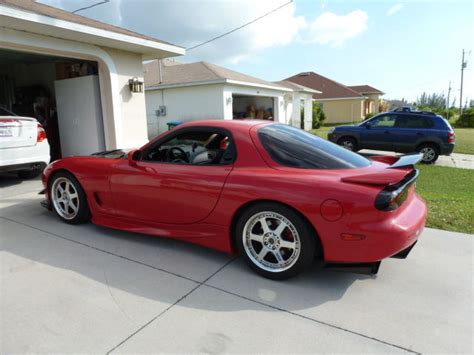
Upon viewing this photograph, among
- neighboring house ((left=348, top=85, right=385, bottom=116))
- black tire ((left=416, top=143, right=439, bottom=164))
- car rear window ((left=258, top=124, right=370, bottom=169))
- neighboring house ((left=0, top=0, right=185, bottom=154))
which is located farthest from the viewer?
neighboring house ((left=348, top=85, right=385, bottom=116))

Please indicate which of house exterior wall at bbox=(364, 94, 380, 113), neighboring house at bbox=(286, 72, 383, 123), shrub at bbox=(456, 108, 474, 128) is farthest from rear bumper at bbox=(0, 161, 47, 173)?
house exterior wall at bbox=(364, 94, 380, 113)

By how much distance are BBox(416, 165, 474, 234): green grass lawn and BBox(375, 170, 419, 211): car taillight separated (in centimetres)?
207

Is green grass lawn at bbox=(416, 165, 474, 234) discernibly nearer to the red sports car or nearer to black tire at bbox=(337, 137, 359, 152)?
the red sports car

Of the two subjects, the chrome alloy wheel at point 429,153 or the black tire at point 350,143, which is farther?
the black tire at point 350,143

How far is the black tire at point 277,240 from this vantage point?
2771 mm

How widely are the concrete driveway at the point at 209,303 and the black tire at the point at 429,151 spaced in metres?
7.89

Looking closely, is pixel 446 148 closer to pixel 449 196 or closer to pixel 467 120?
pixel 449 196

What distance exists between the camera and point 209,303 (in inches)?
104

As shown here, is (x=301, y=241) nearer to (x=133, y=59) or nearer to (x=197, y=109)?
(x=133, y=59)

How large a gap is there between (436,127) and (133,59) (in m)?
9.10

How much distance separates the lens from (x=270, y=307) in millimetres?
2602

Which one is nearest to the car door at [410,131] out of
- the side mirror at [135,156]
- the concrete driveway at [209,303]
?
the concrete driveway at [209,303]

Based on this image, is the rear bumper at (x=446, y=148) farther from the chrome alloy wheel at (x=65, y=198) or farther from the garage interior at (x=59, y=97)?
the chrome alloy wheel at (x=65, y=198)

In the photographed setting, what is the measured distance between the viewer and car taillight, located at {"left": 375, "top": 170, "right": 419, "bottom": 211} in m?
2.55
